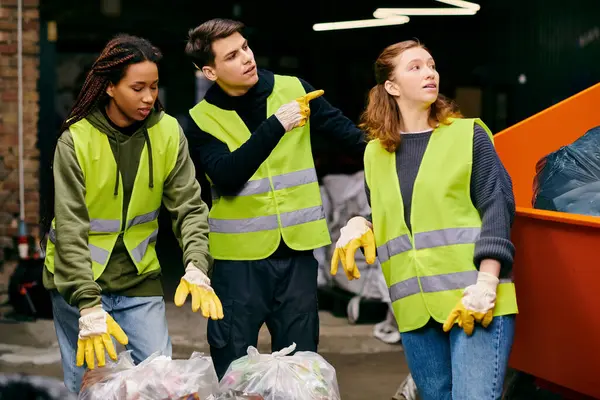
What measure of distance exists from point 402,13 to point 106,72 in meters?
4.89

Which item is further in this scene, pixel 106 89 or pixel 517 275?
pixel 517 275

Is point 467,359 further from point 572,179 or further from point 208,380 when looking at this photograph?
point 572,179

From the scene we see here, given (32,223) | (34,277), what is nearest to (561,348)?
(34,277)

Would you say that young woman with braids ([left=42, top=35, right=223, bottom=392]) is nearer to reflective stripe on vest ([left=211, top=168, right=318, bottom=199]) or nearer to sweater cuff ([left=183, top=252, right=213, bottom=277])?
sweater cuff ([left=183, top=252, right=213, bottom=277])

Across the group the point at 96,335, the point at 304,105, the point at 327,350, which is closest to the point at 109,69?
the point at 304,105

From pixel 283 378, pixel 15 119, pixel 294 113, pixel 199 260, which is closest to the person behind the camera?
pixel 283 378

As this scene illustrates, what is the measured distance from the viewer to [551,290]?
12.2 ft

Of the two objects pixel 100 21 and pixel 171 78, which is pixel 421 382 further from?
Result: pixel 171 78

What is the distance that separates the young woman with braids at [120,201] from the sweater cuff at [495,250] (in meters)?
0.79

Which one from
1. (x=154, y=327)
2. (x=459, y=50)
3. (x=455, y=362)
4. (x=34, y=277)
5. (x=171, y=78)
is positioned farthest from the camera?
(x=171, y=78)

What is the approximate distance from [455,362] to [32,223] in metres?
4.90

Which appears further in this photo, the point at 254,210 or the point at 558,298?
the point at 254,210

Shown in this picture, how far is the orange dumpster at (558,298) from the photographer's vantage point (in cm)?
355

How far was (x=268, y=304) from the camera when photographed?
4098 mm
